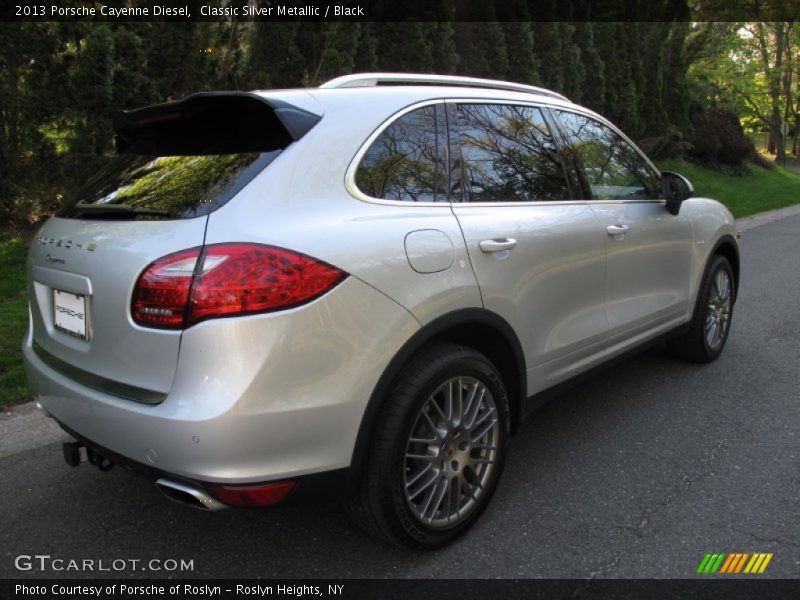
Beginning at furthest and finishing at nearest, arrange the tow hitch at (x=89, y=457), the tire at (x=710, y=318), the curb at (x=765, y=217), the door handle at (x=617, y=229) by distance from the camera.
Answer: the curb at (x=765, y=217), the tire at (x=710, y=318), the door handle at (x=617, y=229), the tow hitch at (x=89, y=457)

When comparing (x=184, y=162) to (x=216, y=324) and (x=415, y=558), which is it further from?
(x=415, y=558)

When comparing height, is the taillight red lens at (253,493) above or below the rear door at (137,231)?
below

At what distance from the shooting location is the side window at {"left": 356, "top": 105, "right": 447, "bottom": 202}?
8.05 feet

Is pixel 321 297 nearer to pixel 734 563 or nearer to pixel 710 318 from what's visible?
pixel 734 563

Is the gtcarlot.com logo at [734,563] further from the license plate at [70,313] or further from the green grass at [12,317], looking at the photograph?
the green grass at [12,317]

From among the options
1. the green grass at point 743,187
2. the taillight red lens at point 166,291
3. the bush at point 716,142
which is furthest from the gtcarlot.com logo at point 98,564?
the bush at point 716,142

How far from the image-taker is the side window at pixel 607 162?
140 inches

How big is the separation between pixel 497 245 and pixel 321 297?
93 centimetres

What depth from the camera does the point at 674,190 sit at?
414cm

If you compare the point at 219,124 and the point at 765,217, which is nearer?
the point at 219,124

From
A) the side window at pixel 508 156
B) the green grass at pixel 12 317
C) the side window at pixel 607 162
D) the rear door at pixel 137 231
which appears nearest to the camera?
the rear door at pixel 137 231

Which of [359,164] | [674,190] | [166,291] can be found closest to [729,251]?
[674,190]

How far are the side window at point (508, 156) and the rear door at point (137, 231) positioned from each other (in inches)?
33.4

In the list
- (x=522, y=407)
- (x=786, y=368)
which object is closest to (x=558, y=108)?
(x=522, y=407)
